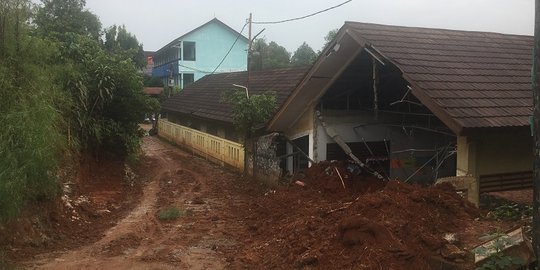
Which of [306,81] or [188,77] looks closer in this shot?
[306,81]

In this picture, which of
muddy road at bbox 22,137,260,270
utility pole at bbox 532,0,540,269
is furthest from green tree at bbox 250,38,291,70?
utility pole at bbox 532,0,540,269

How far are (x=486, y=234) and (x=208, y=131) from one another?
18474 mm

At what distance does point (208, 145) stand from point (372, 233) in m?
15.7

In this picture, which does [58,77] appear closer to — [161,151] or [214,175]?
[214,175]

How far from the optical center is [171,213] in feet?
36.2

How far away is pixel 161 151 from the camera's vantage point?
79.0ft

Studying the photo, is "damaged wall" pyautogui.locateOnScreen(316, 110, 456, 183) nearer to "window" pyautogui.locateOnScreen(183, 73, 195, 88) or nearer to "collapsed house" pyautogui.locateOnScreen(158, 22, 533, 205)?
"collapsed house" pyautogui.locateOnScreen(158, 22, 533, 205)

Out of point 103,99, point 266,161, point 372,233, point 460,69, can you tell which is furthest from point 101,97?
point 372,233

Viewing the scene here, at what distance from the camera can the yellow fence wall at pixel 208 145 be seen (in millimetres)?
18016

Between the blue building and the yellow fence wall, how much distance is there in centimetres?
1659

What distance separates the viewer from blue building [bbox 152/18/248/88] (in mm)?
44844

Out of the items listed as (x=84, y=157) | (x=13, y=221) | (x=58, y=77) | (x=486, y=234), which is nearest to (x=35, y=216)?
(x=13, y=221)

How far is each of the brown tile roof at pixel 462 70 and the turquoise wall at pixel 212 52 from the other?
116ft

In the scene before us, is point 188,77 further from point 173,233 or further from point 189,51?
point 173,233
